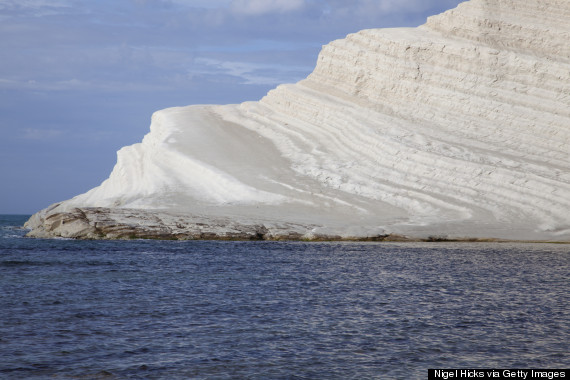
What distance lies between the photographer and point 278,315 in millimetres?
17375

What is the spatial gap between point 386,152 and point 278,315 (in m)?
35.6

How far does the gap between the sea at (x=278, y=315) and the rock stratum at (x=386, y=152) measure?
9371 mm

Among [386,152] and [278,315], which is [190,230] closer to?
[386,152]

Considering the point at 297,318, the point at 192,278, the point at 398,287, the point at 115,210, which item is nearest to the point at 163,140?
the point at 115,210

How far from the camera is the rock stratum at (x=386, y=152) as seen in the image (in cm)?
4044

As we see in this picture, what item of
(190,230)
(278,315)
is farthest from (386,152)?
(278,315)

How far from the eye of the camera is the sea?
12.9 m

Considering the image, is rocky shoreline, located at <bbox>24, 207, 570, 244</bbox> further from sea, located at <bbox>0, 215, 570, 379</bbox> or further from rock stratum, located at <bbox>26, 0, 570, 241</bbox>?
sea, located at <bbox>0, 215, 570, 379</bbox>

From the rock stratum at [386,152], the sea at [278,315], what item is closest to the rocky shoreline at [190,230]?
the rock stratum at [386,152]

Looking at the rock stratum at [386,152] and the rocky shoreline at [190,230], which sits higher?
the rock stratum at [386,152]

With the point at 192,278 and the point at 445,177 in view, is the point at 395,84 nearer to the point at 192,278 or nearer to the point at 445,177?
the point at 445,177

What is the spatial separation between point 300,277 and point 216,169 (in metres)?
28.7

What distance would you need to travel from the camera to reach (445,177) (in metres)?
47.4

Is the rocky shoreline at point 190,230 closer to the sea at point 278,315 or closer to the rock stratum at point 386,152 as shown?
the rock stratum at point 386,152
